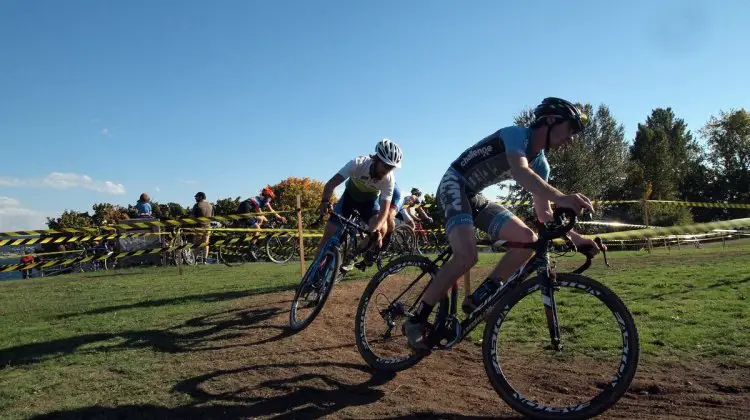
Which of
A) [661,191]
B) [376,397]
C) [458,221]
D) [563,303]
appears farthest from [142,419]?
[661,191]

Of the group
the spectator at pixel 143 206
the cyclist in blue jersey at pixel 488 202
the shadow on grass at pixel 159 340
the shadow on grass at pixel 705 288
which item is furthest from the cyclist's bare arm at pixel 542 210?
the spectator at pixel 143 206

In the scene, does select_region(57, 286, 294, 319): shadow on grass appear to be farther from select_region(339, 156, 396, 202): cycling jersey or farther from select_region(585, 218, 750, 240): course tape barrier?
select_region(585, 218, 750, 240): course tape barrier

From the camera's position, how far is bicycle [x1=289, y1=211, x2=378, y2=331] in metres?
6.35

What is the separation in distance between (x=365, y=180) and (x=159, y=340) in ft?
10.8

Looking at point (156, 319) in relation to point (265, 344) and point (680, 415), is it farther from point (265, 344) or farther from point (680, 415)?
point (680, 415)

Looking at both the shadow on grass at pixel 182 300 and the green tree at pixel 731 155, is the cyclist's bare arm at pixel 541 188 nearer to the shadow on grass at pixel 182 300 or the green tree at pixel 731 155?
the shadow on grass at pixel 182 300

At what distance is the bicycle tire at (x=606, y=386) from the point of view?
3275 millimetres

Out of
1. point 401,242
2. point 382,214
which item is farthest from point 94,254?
point 382,214

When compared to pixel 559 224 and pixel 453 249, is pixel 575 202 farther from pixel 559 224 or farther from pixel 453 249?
pixel 453 249

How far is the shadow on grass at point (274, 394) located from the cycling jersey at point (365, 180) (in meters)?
2.71

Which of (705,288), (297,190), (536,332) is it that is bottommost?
(536,332)

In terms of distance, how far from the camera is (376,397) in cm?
411

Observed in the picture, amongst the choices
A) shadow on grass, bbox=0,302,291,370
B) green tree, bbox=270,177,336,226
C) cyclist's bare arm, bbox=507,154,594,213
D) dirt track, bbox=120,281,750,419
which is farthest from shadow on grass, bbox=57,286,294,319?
green tree, bbox=270,177,336,226

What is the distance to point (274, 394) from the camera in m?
4.20
